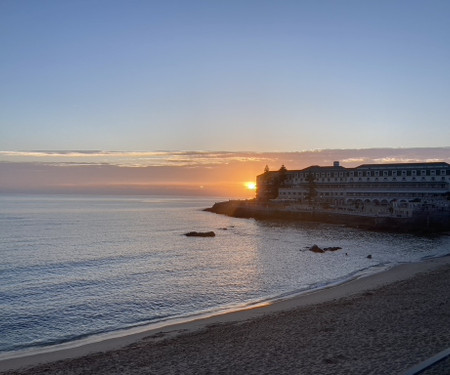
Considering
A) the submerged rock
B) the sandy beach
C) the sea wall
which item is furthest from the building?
the sandy beach

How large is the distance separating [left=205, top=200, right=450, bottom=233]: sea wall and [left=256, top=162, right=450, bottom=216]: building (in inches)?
159

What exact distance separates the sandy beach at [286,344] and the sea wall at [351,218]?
52049mm

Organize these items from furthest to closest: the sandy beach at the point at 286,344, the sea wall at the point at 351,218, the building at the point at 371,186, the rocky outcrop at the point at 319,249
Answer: the building at the point at 371,186 < the sea wall at the point at 351,218 < the rocky outcrop at the point at 319,249 < the sandy beach at the point at 286,344

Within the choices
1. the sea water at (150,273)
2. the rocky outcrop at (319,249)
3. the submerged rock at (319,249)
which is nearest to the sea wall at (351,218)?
the sea water at (150,273)

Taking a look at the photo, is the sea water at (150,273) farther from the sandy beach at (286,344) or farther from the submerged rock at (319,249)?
the sandy beach at (286,344)

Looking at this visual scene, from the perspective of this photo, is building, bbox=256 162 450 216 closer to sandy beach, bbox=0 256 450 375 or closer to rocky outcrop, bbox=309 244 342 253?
rocky outcrop, bbox=309 244 342 253

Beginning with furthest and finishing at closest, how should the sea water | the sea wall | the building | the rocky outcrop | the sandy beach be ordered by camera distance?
the building → the sea wall → the rocky outcrop → the sea water → the sandy beach

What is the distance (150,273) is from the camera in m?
35.3

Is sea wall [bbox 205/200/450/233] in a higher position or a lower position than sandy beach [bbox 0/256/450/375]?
lower

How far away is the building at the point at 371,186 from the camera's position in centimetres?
9406

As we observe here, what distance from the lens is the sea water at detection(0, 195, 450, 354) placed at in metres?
22.2

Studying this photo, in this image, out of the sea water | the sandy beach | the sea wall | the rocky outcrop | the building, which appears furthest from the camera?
the building

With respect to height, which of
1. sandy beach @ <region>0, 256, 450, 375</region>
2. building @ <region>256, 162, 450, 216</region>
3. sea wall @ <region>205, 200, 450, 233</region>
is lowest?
sea wall @ <region>205, 200, 450, 233</region>

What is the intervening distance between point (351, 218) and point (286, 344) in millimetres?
70968
